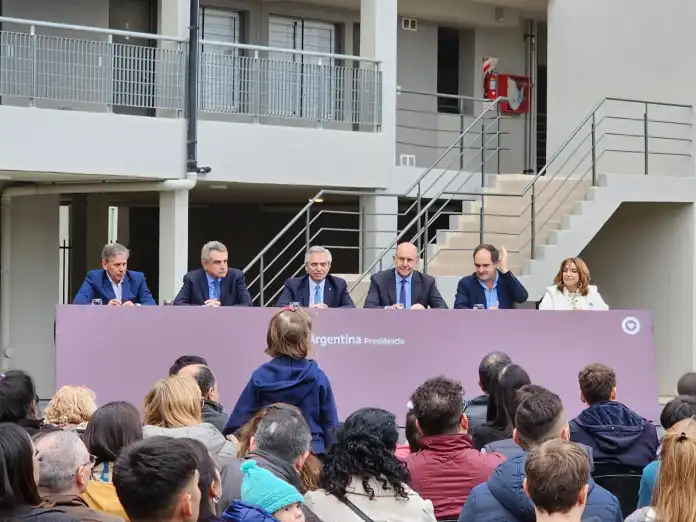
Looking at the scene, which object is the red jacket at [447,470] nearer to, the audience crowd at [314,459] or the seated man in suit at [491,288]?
the audience crowd at [314,459]

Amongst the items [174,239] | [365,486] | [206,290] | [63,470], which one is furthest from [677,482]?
[174,239]

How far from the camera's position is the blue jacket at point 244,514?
442 cm

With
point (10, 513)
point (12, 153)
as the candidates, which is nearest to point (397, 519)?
point (10, 513)

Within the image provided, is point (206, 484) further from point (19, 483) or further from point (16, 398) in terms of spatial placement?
point (16, 398)

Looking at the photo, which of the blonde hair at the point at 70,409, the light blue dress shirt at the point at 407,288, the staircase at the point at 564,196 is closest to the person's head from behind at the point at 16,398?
the blonde hair at the point at 70,409

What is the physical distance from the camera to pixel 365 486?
205 inches

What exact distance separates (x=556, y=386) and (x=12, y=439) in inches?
311

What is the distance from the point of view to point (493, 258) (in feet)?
37.7

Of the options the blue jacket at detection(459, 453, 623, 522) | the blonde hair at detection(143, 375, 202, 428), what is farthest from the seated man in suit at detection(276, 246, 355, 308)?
the blue jacket at detection(459, 453, 623, 522)

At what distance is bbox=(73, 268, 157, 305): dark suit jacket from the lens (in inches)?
414

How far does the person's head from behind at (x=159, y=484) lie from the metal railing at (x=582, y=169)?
13459 millimetres

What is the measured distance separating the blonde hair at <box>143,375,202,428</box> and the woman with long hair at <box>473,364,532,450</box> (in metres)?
1.70

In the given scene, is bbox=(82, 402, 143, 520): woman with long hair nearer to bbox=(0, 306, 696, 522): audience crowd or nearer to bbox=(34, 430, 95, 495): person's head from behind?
bbox=(0, 306, 696, 522): audience crowd

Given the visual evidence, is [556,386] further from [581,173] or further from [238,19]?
[238,19]
